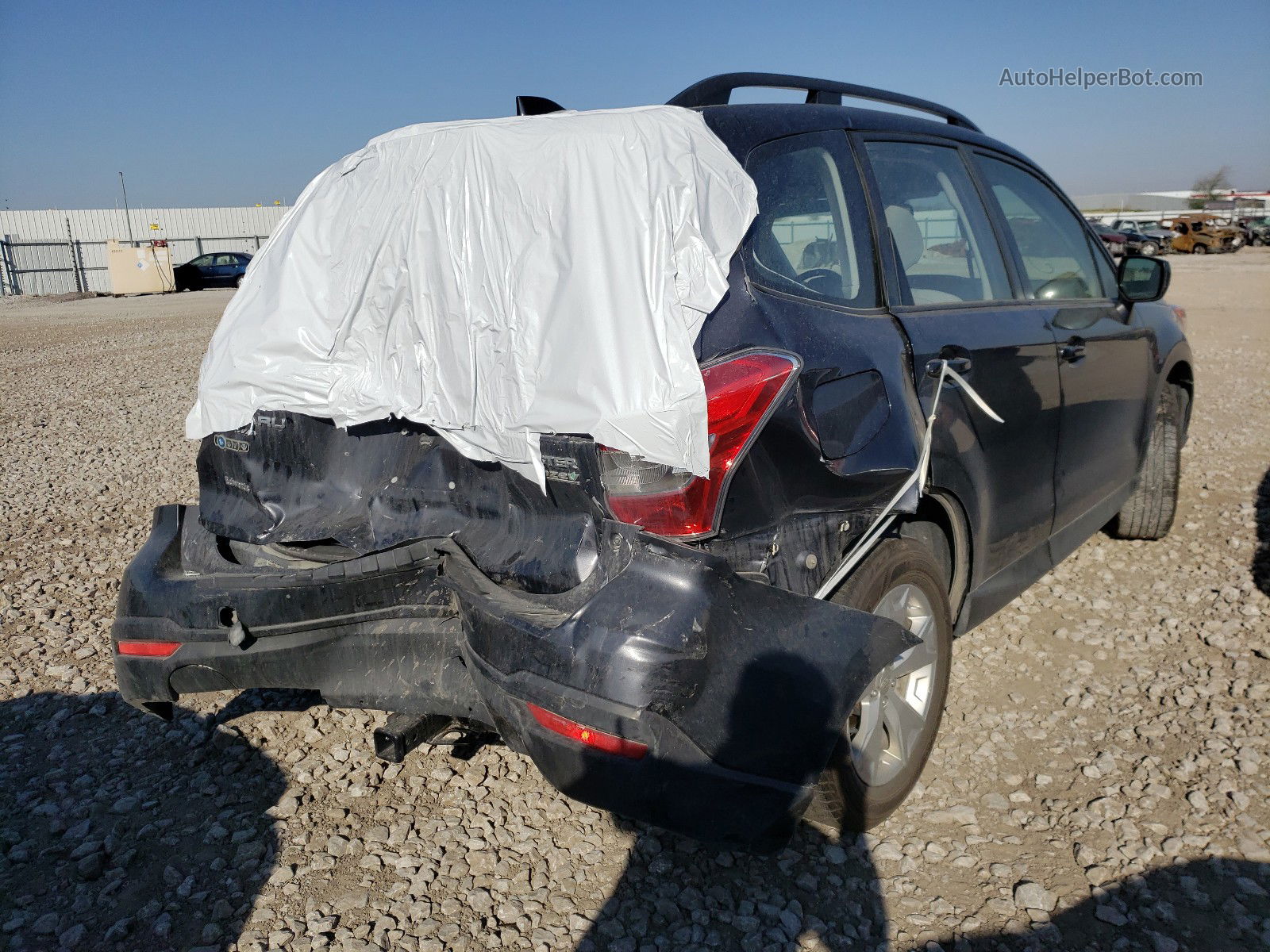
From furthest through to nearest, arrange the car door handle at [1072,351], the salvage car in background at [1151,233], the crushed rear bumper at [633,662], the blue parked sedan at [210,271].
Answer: the salvage car in background at [1151,233], the blue parked sedan at [210,271], the car door handle at [1072,351], the crushed rear bumper at [633,662]

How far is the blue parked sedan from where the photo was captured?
30.7 m

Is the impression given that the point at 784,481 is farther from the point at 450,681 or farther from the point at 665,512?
the point at 450,681

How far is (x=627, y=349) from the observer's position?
82.0 inches

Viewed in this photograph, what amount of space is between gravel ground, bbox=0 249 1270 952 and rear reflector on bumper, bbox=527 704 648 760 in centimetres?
67

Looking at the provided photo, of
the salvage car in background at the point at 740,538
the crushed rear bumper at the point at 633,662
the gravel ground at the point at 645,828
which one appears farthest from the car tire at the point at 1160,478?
the crushed rear bumper at the point at 633,662

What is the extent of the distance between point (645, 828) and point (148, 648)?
148 cm

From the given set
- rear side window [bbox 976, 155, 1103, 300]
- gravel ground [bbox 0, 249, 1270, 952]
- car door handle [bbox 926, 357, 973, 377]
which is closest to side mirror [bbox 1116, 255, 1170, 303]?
rear side window [bbox 976, 155, 1103, 300]

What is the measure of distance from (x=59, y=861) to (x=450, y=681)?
4.33 ft

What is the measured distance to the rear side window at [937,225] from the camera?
112 inches

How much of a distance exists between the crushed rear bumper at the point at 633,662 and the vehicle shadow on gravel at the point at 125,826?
0.68m

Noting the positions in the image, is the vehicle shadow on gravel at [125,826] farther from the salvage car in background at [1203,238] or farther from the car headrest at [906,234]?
the salvage car in background at [1203,238]

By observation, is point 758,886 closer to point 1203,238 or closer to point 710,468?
point 710,468

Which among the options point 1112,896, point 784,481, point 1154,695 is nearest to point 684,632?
point 784,481

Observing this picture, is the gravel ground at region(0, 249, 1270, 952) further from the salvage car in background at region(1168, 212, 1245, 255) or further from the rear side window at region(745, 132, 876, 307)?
the salvage car in background at region(1168, 212, 1245, 255)
